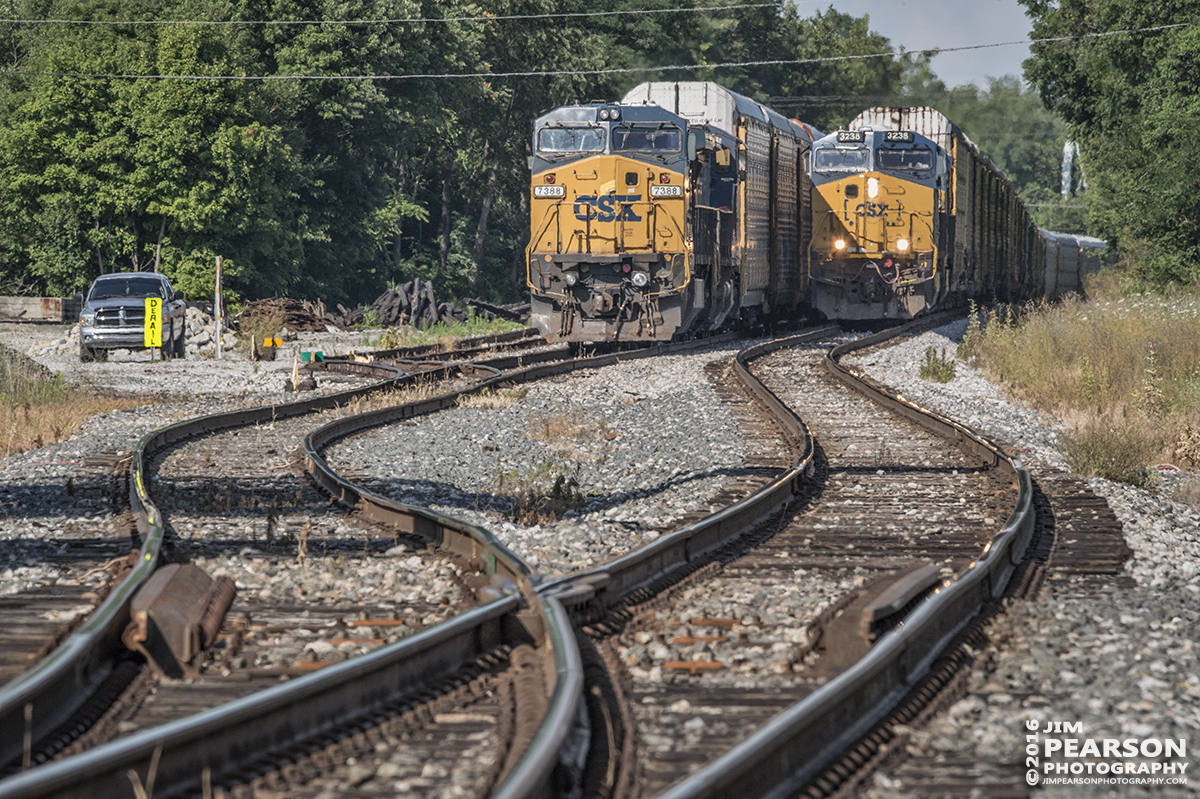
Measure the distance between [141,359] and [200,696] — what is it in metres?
19.9

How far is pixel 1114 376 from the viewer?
15.0 meters

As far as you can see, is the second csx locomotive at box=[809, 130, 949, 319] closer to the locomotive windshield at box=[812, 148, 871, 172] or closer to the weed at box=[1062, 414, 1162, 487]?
the locomotive windshield at box=[812, 148, 871, 172]

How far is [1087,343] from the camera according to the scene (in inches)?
652

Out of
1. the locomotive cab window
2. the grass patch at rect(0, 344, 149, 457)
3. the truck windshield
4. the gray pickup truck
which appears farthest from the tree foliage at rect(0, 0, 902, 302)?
the grass patch at rect(0, 344, 149, 457)

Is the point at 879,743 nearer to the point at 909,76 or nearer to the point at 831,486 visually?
the point at 831,486

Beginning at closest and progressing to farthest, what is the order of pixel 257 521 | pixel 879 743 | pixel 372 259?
pixel 879 743 → pixel 257 521 → pixel 372 259

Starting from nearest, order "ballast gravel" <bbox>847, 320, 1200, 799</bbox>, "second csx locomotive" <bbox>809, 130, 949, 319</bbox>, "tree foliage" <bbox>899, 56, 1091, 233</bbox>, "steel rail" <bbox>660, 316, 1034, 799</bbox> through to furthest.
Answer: "steel rail" <bbox>660, 316, 1034, 799</bbox> → "ballast gravel" <bbox>847, 320, 1200, 799</bbox> → "second csx locomotive" <bbox>809, 130, 949, 319</bbox> → "tree foliage" <bbox>899, 56, 1091, 233</bbox>

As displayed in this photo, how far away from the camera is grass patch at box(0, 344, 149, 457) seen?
1223 centimetres

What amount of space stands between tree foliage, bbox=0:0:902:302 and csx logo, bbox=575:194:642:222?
16.5 meters

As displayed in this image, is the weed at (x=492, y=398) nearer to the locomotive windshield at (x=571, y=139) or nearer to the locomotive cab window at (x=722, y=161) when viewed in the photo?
the locomotive windshield at (x=571, y=139)

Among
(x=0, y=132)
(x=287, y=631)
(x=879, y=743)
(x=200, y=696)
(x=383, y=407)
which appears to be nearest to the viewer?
(x=879, y=743)

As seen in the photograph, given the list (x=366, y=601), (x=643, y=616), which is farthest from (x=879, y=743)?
(x=366, y=601)

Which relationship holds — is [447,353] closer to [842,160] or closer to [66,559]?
[842,160]

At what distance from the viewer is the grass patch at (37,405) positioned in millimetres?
12227
